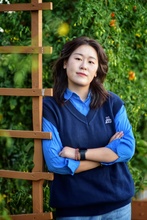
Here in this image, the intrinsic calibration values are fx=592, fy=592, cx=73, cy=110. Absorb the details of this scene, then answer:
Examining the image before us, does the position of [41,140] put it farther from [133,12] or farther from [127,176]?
[133,12]

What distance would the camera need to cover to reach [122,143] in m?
3.17

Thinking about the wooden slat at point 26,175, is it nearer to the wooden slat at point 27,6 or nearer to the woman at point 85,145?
the woman at point 85,145

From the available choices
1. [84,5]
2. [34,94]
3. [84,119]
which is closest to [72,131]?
[84,119]

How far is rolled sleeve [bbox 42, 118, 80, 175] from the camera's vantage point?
3086 mm

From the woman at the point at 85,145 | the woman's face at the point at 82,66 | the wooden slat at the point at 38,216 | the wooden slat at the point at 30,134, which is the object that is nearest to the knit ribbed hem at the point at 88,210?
the woman at the point at 85,145

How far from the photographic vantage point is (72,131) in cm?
315

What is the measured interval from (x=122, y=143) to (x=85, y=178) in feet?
0.89

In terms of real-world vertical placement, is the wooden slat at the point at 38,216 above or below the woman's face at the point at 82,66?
below

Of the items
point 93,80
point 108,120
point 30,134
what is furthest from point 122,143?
point 30,134

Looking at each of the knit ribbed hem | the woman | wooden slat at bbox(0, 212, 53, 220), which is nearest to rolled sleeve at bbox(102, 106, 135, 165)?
the woman

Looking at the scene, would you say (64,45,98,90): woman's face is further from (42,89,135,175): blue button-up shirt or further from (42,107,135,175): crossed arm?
(42,107,135,175): crossed arm

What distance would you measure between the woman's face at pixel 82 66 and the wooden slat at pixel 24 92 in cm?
15

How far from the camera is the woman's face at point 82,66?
314cm

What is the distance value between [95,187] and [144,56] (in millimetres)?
1768
